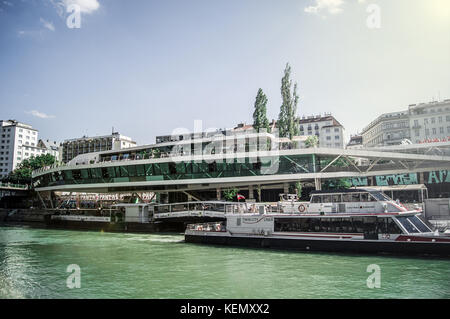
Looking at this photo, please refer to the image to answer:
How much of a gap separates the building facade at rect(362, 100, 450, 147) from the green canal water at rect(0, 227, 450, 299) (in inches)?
2371

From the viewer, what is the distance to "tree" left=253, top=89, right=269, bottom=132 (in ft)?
150

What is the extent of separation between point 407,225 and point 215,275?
1323 centimetres

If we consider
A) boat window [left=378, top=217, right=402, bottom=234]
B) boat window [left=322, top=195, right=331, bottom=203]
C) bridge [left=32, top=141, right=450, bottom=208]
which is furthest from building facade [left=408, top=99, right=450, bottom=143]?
boat window [left=378, top=217, right=402, bottom=234]

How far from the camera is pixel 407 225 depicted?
68.6 ft

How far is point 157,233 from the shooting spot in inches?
1490

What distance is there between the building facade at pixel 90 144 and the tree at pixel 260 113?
84932 millimetres

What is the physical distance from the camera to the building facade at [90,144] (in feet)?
396

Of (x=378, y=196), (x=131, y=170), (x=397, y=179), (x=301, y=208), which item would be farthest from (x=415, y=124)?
(x=131, y=170)

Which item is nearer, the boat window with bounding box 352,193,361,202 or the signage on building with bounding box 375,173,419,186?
the boat window with bounding box 352,193,361,202

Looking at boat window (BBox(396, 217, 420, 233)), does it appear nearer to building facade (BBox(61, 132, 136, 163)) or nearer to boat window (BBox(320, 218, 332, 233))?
boat window (BBox(320, 218, 332, 233))

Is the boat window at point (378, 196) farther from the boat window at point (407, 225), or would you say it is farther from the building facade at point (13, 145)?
the building facade at point (13, 145)

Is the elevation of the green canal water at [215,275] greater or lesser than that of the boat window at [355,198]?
lesser

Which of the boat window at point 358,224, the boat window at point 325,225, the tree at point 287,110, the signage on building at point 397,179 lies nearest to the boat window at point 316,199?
the boat window at point 325,225
